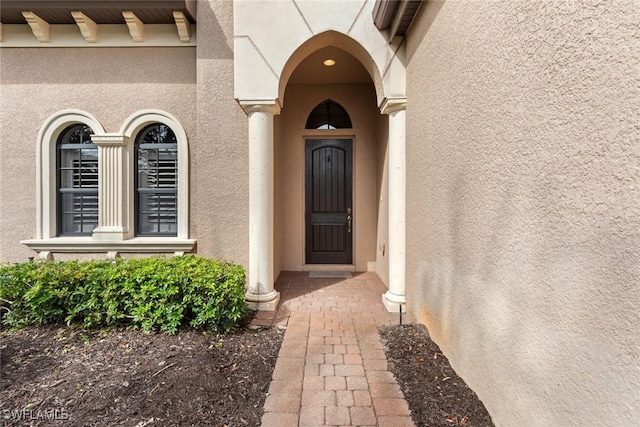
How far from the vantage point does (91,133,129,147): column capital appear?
4.53m

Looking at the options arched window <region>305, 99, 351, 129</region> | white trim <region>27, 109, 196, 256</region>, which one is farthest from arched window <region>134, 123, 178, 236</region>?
arched window <region>305, 99, 351, 129</region>

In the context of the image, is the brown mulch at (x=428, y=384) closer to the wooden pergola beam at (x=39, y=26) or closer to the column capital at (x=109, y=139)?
the column capital at (x=109, y=139)

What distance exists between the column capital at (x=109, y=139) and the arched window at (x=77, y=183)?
1.11ft

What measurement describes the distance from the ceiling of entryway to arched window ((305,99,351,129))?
0.46m

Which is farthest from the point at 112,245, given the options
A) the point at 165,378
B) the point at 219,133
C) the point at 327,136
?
the point at 327,136

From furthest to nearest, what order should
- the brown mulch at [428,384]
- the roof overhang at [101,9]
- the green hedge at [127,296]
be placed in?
the roof overhang at [101,9], the green hedge at [127,296], the brown mulch at [428,384]

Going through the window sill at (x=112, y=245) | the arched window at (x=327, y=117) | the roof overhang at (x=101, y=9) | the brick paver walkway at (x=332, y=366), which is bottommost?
the brick paver walkway at (x=332, y=366)

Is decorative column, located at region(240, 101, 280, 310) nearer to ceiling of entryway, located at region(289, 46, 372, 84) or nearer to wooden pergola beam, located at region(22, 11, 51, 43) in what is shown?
ceiling of entryway, located at region(289, 46, 372, 84)

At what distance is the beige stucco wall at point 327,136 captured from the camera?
225 inches

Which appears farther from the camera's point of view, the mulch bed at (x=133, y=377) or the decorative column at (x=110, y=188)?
the decorative column at (x=110, y=188)

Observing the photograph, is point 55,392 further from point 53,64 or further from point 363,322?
point 53,64

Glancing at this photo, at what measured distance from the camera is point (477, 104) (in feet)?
6.90

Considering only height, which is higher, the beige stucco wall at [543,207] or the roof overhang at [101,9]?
the roof overhang at [101,9]

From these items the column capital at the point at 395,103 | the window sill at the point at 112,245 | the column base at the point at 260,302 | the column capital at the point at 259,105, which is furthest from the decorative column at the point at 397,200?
the window sill at the point at 112,245
